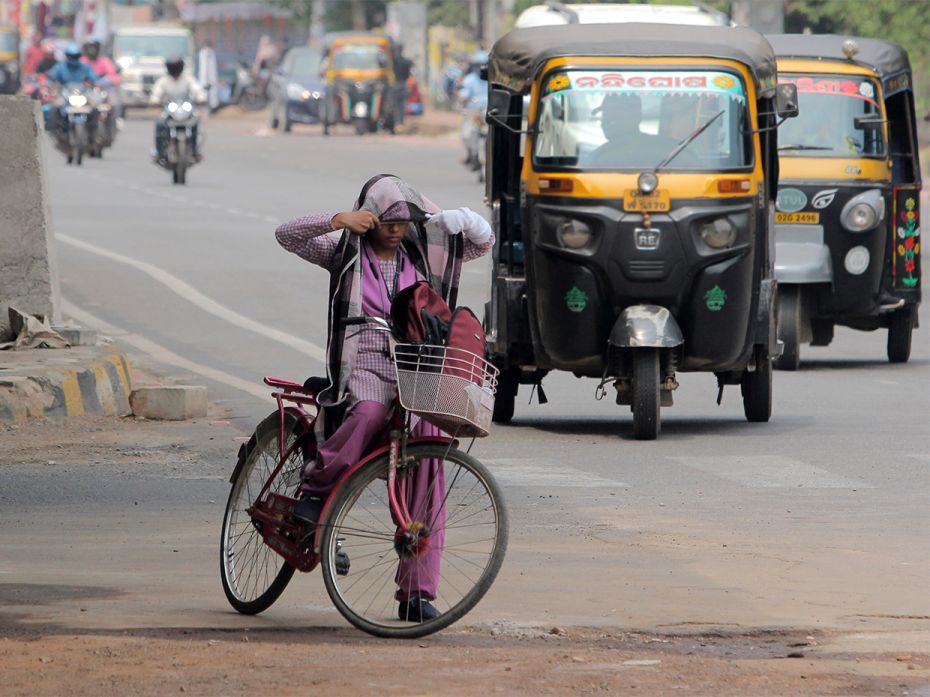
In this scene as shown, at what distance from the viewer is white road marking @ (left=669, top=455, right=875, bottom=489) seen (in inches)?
430

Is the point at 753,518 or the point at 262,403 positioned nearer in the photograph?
the point at 753,518

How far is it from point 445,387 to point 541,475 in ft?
13.9

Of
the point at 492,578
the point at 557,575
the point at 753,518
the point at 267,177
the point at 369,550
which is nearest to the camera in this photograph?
the point at 492,578

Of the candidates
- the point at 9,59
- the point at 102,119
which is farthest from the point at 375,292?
the point at 9,59

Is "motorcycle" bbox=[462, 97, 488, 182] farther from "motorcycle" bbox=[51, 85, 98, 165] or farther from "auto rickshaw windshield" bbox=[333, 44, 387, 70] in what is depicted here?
"auto rickshaw windshield" bbox=[333, 44, 387, 70]

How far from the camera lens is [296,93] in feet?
186

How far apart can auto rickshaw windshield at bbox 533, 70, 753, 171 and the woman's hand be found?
561 cm

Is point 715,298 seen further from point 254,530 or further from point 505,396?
point 254,530

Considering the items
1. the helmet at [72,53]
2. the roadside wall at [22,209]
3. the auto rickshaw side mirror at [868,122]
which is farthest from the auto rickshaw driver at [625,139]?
the helmet at [72,53]

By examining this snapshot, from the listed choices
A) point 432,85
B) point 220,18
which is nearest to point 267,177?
point 432,85

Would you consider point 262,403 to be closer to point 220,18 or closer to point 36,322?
point 36,322

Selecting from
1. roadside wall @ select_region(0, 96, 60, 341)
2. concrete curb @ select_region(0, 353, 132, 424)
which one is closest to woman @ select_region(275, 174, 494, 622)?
concrete curb @ select_region(0, 353, 132, 424)

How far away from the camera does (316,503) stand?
24.0ft

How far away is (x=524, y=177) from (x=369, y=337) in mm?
5852
